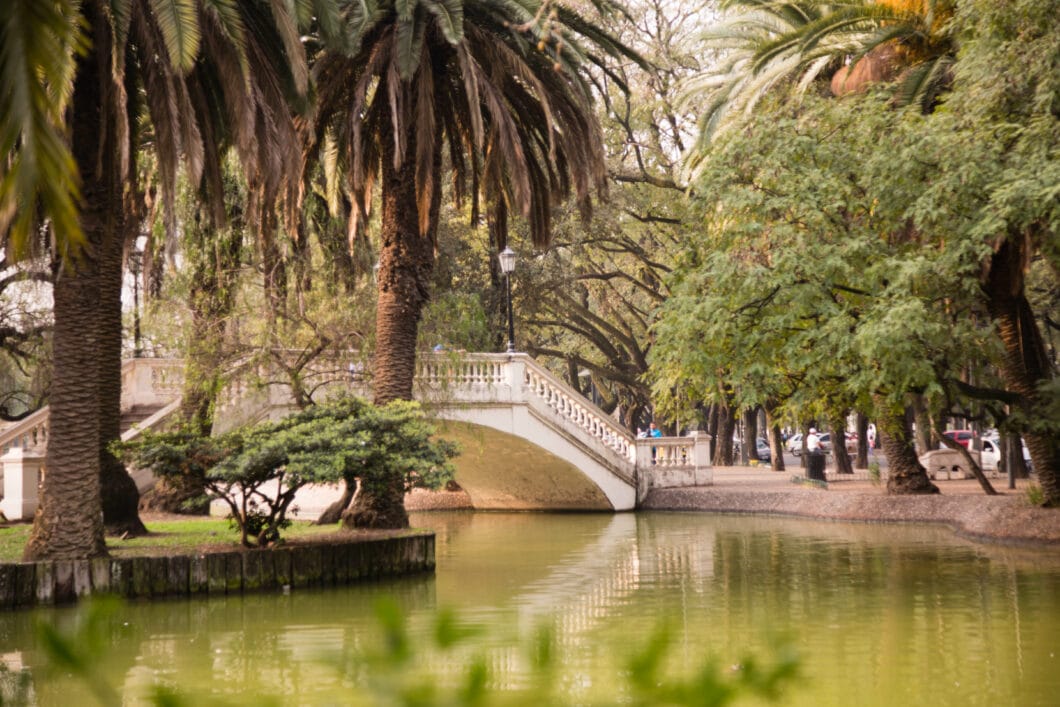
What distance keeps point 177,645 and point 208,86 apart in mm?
7417

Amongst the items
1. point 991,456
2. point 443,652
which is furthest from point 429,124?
point 991,456

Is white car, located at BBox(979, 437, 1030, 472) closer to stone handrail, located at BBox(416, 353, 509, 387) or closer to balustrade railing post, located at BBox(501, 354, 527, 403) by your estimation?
balustrade railing post, located at BBox(501, 354, 527, 403)

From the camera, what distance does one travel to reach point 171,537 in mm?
18719

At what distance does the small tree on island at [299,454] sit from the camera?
52.4 ft

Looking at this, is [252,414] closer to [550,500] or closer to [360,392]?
[360,392]

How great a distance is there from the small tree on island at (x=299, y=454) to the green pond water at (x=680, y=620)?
4.92ft

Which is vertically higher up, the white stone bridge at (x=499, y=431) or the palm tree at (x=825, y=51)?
the palm tree at (x=825, y=51)

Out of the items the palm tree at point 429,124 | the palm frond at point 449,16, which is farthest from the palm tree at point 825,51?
the palm frond at point 449,16

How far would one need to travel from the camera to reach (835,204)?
19516 mm

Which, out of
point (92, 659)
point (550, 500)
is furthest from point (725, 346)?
point (92, 659)

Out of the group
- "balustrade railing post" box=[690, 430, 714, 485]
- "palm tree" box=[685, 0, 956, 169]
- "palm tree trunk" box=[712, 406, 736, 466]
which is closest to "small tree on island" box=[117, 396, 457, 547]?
"palm tree" box=[685, 0, 956, 169]

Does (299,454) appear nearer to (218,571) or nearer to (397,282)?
(218,571)

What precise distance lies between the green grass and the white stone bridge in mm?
2922

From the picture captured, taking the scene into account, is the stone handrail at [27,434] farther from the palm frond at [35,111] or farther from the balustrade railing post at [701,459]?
the palm frond at [35,111]
